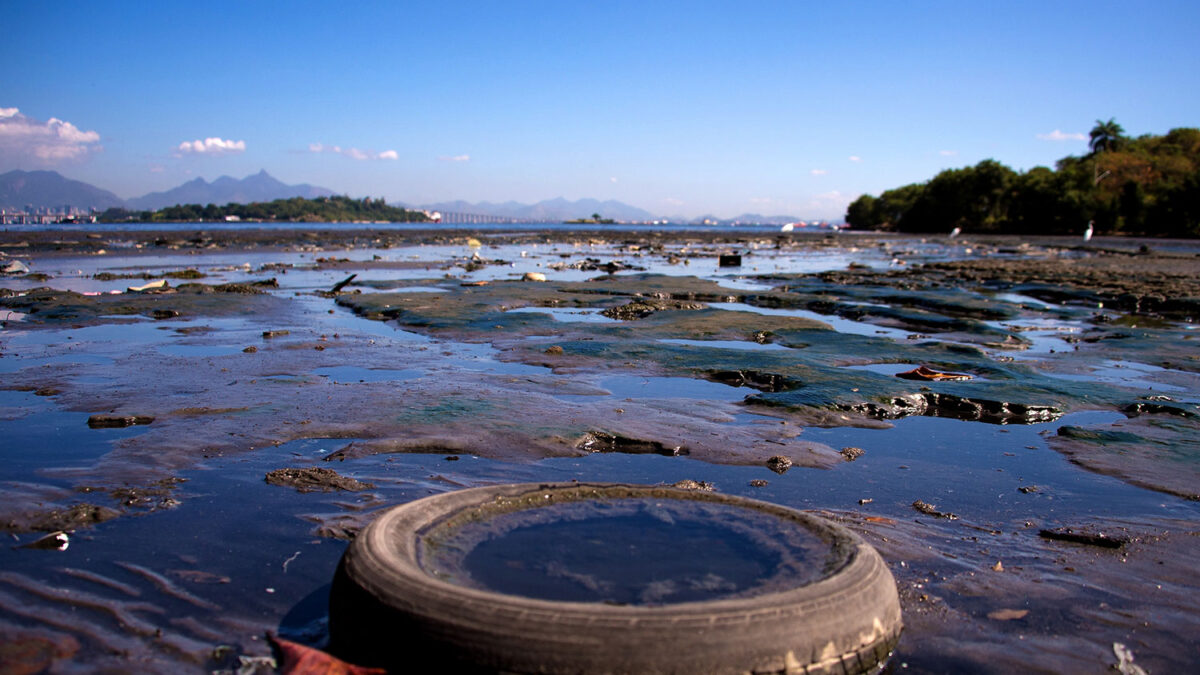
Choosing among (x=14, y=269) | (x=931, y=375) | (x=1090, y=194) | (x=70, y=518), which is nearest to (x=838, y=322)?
(x=931, y=375)

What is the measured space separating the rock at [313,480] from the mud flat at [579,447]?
0.09 ft

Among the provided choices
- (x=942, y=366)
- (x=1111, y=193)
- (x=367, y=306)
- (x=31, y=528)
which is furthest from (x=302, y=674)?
(x=1111, y=193)

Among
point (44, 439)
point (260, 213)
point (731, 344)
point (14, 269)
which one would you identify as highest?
point (260, 213)

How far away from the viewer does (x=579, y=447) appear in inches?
204

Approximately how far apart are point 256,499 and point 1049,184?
89.2 metres

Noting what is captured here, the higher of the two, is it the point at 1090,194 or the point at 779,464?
the point at 1090,194

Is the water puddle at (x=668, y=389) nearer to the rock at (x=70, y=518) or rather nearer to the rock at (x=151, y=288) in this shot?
the rock at (x=70, y=518)

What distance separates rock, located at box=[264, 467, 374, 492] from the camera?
429cm

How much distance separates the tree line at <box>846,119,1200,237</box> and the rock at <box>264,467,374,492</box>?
75835 mm

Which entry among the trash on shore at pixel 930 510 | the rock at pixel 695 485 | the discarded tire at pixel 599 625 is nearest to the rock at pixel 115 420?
the discarded tire at pixel 599 625

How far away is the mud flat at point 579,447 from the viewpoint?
296 cm

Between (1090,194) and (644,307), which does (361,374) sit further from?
(1090,194)

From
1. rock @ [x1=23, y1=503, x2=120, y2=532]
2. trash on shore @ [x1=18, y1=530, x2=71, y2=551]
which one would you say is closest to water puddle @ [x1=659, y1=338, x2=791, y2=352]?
rock @ [x1=23, y1=503, x2=120, y2=532]

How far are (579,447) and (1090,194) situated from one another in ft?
275
